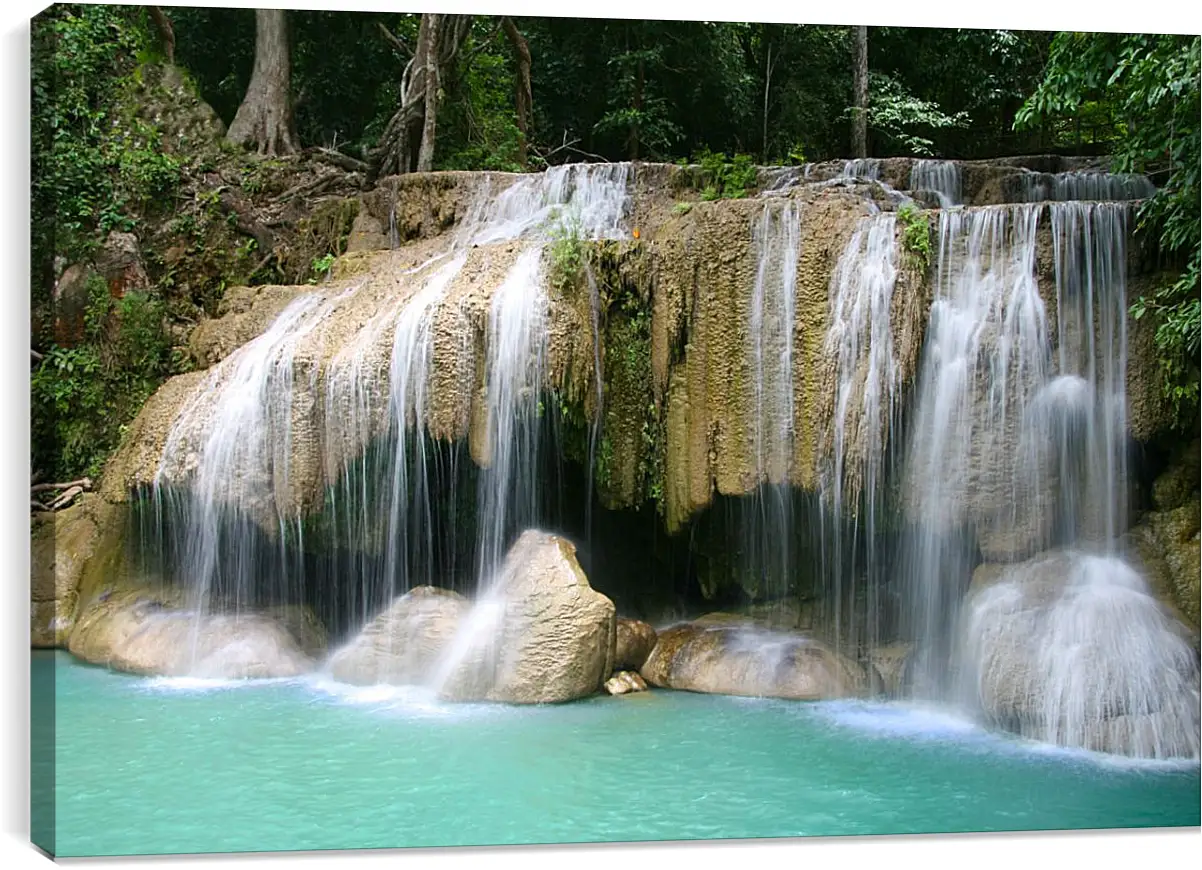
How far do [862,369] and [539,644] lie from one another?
2353 millimetres

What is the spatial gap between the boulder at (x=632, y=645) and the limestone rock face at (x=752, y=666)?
5 centimetres

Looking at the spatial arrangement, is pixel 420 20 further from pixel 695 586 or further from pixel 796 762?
pixel 796 762

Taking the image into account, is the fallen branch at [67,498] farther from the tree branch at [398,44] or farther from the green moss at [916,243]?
the green moss at [916,243]

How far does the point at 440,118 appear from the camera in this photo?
9570 millimetres

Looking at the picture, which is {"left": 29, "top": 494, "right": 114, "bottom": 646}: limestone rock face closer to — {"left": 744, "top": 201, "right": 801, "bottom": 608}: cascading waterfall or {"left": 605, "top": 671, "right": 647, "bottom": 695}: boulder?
{"left": 605, "top": 671, "right": 647, "bottom": 695}: boulder

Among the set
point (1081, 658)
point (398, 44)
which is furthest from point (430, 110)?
point (1081, 658)

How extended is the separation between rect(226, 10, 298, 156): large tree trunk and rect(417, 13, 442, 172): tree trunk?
1.04m

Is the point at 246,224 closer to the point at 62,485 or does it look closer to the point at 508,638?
the point at 62,485

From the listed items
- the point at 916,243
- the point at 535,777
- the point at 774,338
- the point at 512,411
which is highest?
the point at 916,243

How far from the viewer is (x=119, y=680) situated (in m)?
6.95

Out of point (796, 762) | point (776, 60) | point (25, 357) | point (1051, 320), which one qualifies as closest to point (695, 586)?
point (796, 762)

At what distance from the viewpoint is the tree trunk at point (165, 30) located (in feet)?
26.7

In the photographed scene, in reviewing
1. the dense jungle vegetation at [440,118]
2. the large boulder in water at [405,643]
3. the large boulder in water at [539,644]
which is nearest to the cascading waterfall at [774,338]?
the dense jungle vegetation at [440,118]

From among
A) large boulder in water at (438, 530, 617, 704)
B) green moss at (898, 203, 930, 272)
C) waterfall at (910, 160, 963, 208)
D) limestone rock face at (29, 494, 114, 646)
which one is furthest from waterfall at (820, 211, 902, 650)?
limestone rock face at (29, 494, 114, 646)
